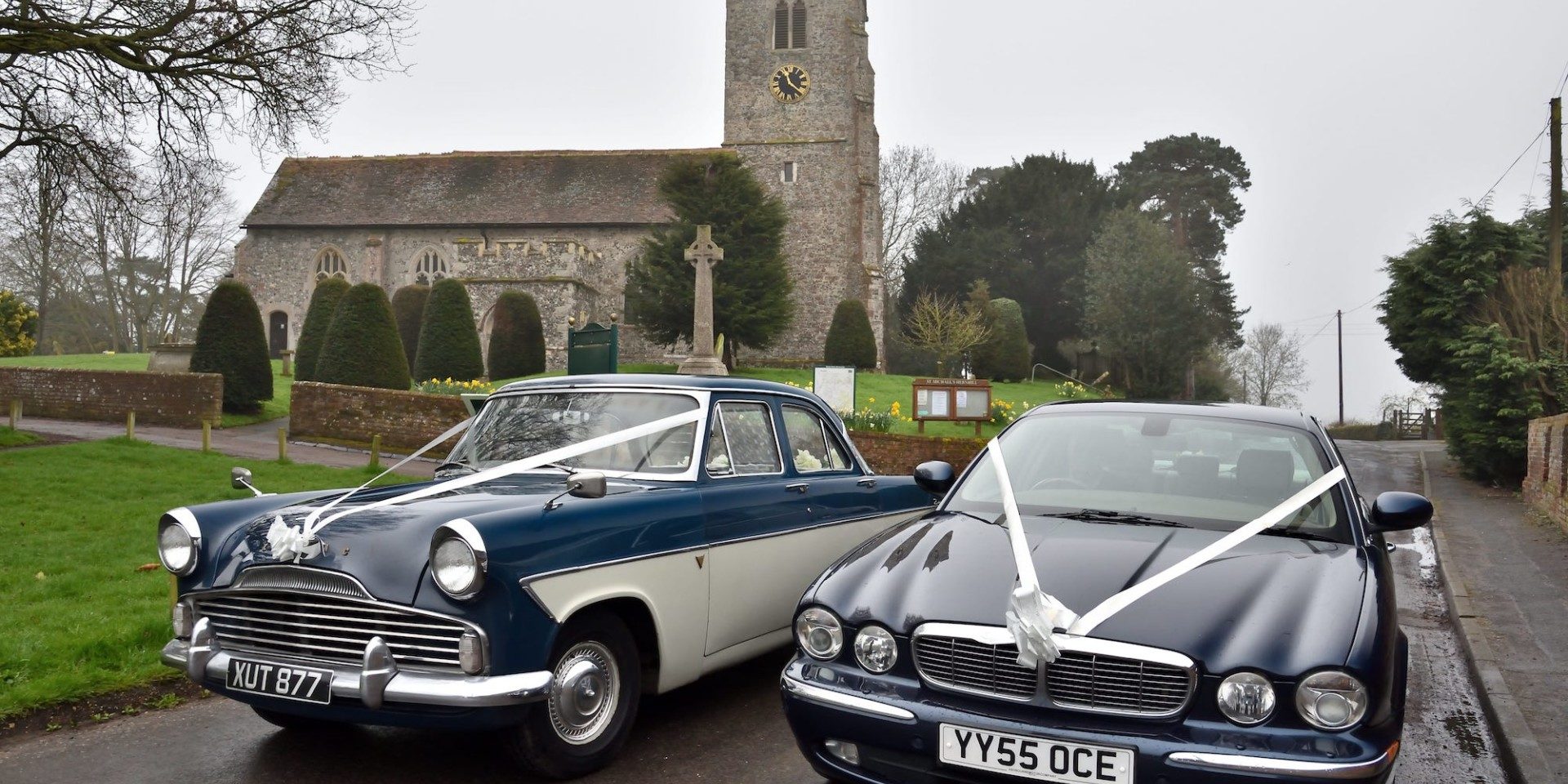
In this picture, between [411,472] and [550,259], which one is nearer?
[411,472]

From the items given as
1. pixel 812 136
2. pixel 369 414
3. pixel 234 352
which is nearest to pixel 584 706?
pixel 369 414

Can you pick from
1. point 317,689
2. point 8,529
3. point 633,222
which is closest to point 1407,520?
point 317,689

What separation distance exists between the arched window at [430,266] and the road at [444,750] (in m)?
42.9

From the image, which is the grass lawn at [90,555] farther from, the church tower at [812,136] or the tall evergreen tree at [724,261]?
the church tower at [812,136]

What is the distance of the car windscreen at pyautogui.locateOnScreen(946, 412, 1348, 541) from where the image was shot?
451 centimetres

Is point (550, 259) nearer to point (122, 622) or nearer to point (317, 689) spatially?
point (122, 622)

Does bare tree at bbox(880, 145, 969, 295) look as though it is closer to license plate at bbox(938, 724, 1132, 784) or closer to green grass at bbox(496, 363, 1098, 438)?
green grass at bbox(496, 363, 1098, 438)

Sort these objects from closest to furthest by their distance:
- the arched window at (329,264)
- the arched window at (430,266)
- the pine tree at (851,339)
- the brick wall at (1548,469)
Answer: the brick wall at (1548,469) → the pine tree at (851,339) → the arched window at (430,266) → the arched window at (329,264)

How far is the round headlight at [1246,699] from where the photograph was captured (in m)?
3.25

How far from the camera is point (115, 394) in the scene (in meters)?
23.3

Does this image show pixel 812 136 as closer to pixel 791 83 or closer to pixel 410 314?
pixel 791 83

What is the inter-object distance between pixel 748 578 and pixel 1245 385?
74827mm

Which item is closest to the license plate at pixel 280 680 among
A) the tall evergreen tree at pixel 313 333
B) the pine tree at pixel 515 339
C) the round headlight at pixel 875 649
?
the round headlight at pixel 875 649

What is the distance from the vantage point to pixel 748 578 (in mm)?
5441
